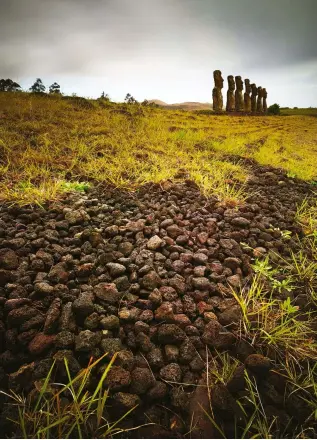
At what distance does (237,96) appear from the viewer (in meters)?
23.6

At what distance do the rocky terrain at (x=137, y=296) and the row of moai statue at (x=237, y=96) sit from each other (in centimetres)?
2067

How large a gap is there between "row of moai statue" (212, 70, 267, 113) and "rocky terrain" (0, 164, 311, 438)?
814 inches

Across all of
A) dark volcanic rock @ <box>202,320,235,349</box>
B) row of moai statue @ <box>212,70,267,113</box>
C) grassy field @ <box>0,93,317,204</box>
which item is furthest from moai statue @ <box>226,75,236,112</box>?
dark volcanic rock @ <box>202,320,235,349</box>

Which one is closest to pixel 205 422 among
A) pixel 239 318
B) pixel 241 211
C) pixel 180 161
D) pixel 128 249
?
pixel 239 318

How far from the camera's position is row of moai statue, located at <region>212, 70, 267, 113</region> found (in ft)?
67.2

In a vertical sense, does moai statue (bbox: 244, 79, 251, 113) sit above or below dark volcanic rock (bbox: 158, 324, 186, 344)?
above

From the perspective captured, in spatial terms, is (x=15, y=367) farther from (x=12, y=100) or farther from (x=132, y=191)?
(x=12, y=100)

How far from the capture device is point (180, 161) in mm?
3590

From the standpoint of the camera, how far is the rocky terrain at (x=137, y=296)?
3.34 ft

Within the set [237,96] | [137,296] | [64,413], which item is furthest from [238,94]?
[64,413]

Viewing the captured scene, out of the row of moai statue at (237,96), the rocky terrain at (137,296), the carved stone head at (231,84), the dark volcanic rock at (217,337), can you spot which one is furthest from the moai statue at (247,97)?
the dark volcanic rock at (217,337)

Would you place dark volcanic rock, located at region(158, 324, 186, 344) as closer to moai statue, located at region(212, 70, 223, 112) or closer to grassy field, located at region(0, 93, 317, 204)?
grassy field, located at region(0, 93, 317, 204)

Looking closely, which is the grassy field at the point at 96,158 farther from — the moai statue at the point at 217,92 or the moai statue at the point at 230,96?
the moai statue at the point at 230,96

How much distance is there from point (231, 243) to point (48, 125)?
4.25 m
